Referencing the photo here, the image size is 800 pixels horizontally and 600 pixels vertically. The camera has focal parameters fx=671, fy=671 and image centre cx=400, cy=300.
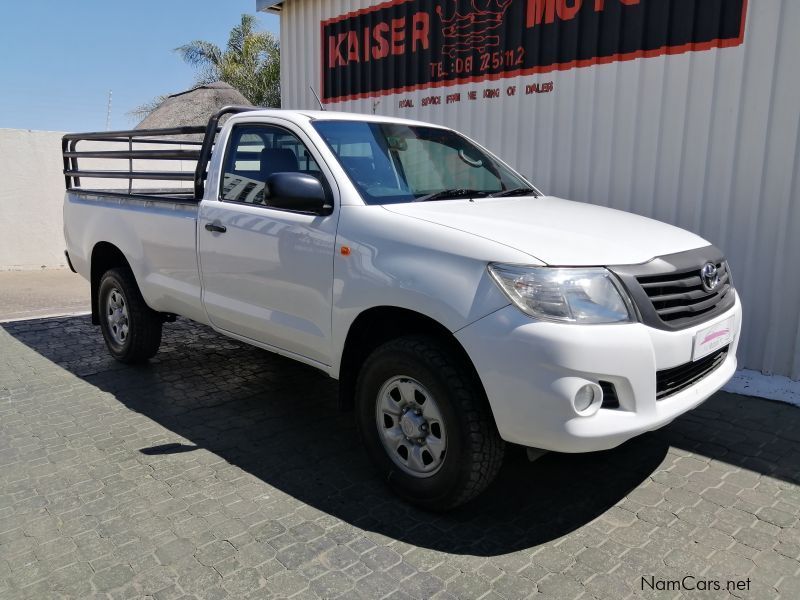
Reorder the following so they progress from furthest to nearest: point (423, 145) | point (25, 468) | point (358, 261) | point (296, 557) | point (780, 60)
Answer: point (780, 60)
point (423, 145)
point (25, 468)
point (358, 261)
point (296, 557)

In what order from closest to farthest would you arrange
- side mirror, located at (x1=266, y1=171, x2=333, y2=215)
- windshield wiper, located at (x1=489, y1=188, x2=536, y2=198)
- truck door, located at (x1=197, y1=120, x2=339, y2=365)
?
side mirror, located at (x1=266, y1=171, x2=333, y2=215)
truck door, located at (x1=197, y1=120, x2=339, y2=365)
windshield wiper, located at (x1=489, y1=188, x2=536, y2=198)

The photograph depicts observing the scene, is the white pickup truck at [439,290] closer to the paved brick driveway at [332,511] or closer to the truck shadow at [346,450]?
the truck shadow at [346,450]

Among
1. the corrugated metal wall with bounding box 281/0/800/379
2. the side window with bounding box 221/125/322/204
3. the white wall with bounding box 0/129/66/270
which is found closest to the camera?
the side window with bounding box 221/125/322/204

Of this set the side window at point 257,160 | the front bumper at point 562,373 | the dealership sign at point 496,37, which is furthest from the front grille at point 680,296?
the dealership sign at point 496,37

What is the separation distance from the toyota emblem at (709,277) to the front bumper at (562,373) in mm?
524

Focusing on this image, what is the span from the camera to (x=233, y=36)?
26031 millimetres

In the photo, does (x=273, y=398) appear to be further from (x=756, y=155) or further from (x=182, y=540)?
(x=756, y=155)

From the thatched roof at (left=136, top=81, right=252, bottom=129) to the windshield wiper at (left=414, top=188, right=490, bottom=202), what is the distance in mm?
13250

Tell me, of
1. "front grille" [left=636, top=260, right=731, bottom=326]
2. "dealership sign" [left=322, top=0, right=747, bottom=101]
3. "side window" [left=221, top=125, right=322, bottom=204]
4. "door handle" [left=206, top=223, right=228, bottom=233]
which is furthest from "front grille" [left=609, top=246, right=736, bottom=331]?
"dealership sign" [left=322, top=0, right=747, bottom=101]

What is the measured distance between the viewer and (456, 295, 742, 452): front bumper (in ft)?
9.00

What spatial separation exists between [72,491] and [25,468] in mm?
479

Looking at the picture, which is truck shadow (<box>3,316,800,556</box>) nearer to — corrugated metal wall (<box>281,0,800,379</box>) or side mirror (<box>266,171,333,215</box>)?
corrugated metal wall (<box>281,0,800,379</box>)

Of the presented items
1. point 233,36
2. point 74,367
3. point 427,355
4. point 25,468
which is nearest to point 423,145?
point 427,355

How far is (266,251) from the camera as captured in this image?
155 inches
